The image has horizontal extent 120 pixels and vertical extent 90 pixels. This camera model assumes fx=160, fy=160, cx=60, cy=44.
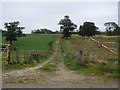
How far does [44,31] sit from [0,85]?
125103 millimetres

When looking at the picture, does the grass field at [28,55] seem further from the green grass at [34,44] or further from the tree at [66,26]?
the tree at [66,26]

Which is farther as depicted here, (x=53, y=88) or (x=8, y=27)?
(x=8, y=27)

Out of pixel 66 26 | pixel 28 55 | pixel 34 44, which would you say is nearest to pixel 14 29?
pixel 34 44

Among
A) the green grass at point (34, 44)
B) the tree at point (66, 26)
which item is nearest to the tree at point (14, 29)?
the green grass at point (34, 44)

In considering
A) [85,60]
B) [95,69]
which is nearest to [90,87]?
[95,69]

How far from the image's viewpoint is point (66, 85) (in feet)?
19.5

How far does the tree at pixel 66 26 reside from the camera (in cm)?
6562

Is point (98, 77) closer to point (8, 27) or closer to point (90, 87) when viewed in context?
point (90, 87)

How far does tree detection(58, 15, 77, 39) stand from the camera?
65.6m

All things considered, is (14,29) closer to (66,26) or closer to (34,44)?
(34,44)

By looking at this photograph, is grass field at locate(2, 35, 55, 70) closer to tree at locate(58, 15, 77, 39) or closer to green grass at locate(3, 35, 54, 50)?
green grass at locate(3, 35, 54, 50)

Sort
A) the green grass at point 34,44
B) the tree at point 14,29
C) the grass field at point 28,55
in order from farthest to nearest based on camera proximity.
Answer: the tree at point 14,29
the green grass at point 34,44
the grass field at point 28,55

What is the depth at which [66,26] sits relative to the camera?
224 ft

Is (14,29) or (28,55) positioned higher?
(14,29)
